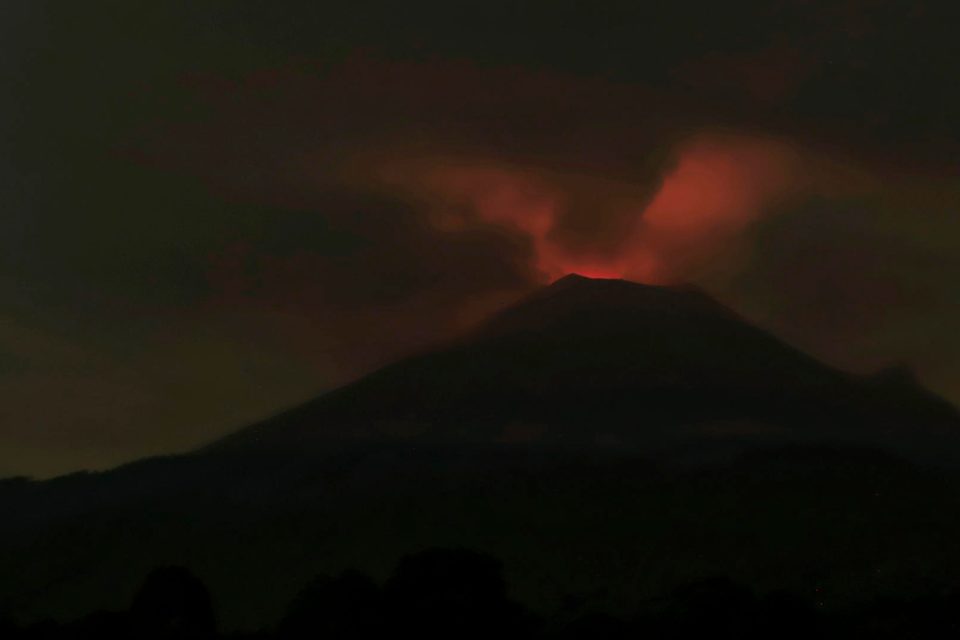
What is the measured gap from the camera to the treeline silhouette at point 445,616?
77938 mm

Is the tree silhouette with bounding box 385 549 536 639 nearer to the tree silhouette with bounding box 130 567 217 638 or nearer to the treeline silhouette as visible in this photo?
the treeline silhouette

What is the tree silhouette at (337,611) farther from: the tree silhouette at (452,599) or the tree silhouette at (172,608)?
the tree silhouette at (172,608)

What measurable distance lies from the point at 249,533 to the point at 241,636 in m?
114

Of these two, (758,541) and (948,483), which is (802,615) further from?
(948,483)

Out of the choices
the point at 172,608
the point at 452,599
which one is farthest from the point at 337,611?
the point at 172,608

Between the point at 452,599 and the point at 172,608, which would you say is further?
the point at 172,608

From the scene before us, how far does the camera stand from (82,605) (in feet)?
508

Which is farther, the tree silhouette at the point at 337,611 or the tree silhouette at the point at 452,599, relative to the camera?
the tree silhouette at the point at 337,611

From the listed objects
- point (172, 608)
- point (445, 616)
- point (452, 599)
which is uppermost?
point (172, 608)

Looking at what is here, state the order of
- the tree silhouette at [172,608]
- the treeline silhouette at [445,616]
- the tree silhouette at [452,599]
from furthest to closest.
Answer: the tree silhouette at [172,608], the tree silhouette at [452,599], the treeline silhouette at [445,616]

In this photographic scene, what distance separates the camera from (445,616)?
7856 centimetres

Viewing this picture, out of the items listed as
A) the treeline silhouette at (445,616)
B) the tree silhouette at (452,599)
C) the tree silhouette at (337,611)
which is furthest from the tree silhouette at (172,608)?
the tree silhouette at (452,599)

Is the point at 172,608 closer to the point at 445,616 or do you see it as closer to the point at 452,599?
the point at 452,599

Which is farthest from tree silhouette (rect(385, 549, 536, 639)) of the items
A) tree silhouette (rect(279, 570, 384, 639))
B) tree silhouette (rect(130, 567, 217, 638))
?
tree silhouette (rect(130, 567, 217, 638))
